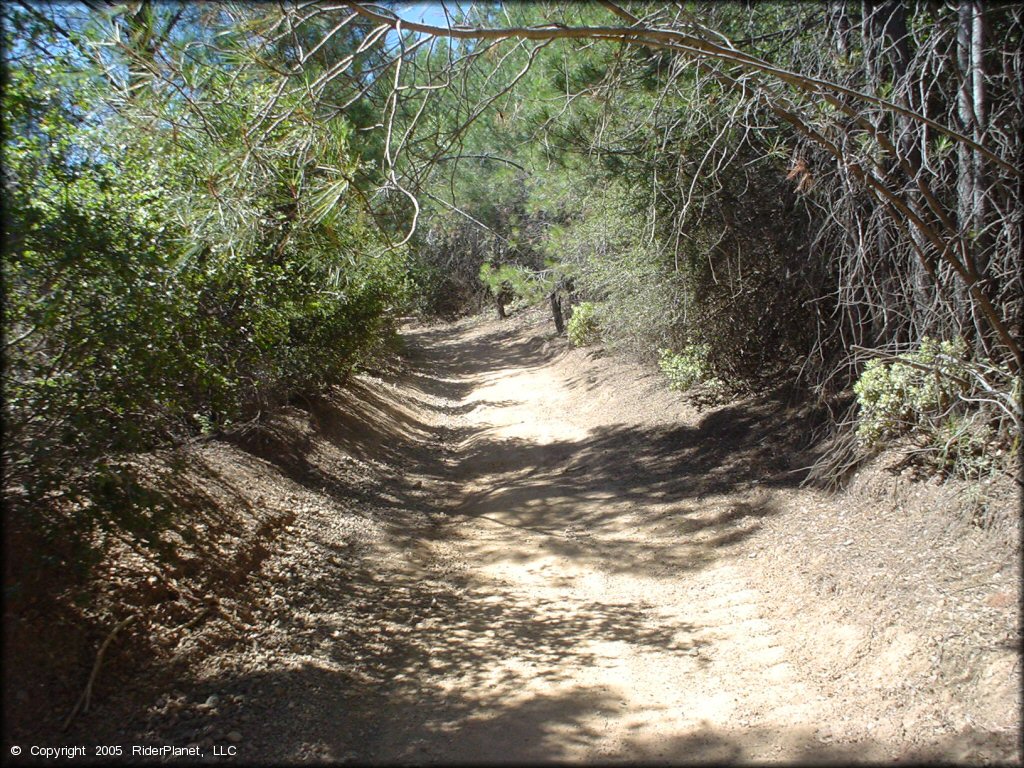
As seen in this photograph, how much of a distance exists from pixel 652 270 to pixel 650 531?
12.8ft

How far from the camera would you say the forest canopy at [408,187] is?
4.12 m

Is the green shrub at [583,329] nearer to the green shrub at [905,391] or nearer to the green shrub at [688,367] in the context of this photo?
the green shrub at [688,367]

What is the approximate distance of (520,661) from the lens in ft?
16.8

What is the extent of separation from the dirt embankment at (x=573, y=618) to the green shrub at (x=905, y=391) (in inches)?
18.6

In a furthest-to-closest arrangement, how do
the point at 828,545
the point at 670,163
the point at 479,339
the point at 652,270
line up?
the point at 479,339, the point at 652,270, the point at 670,163, the point at 828,545

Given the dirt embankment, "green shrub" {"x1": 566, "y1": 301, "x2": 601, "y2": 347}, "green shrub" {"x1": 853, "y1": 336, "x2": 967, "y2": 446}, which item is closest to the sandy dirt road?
the dirt embankment

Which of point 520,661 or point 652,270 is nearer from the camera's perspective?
point 520,661

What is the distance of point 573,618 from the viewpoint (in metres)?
5.86

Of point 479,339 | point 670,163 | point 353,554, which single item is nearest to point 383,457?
point 353,554

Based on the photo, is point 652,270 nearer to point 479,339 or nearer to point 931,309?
point 931,309

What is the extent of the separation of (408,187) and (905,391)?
14.8 feet

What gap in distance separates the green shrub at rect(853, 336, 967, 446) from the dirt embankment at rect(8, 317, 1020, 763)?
473mm

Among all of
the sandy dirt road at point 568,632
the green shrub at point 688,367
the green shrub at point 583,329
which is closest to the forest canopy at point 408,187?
the green shrub at point 688,367


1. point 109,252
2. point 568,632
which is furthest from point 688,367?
point 109,252
